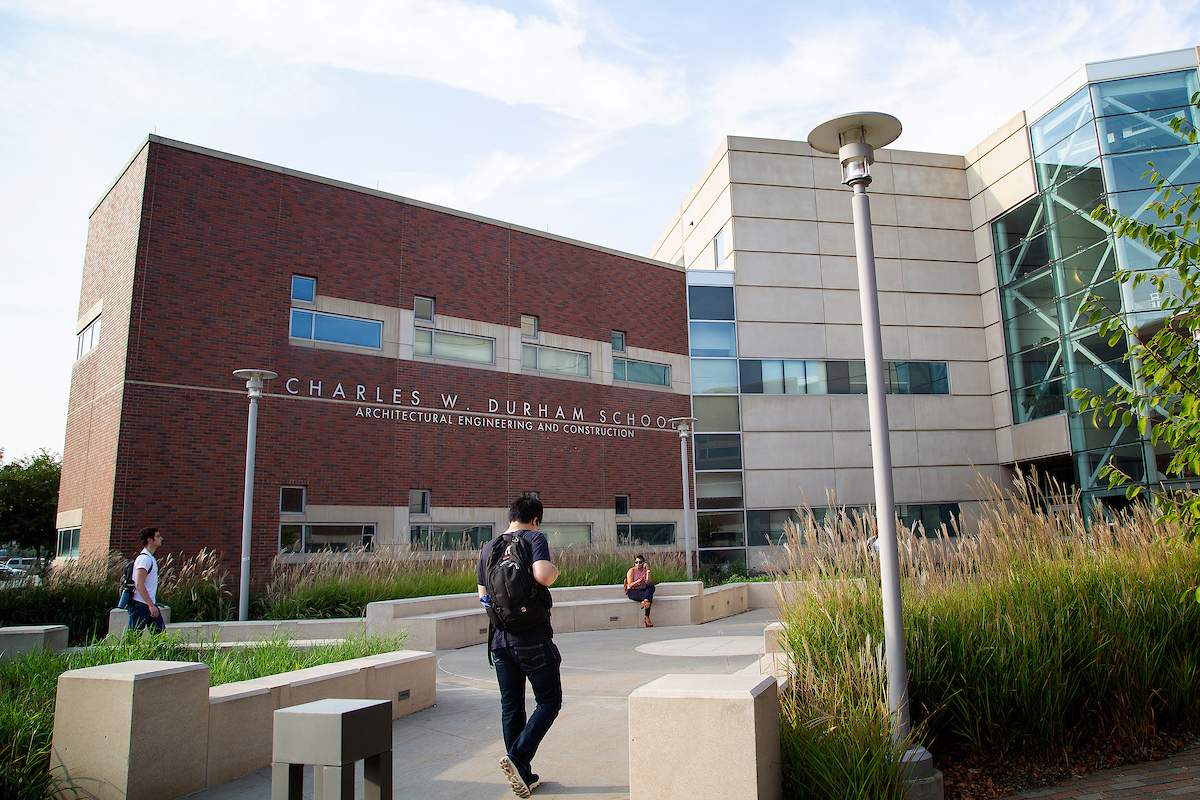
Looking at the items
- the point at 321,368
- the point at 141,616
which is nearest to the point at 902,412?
the point at 321,368

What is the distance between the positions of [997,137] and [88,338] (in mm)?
28062

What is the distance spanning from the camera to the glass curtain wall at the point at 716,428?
982 inches

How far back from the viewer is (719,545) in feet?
81.7

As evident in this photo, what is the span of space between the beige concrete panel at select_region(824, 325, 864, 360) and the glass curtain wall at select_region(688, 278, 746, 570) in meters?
3.41

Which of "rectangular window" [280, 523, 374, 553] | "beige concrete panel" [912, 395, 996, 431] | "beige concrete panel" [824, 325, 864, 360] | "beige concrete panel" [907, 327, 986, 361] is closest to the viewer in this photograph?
"rectangular window" [280, 523, 374, 553]

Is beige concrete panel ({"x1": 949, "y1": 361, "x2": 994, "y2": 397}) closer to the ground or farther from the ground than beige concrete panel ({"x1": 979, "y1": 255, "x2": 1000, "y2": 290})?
closer to the ground

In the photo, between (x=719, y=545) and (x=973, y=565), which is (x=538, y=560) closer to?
(x=973, y=565)

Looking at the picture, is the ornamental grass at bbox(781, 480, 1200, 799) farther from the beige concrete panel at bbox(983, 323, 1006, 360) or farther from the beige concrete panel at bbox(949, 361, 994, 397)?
the beige concrete panel at bbox(983, 323, 1006, 360)

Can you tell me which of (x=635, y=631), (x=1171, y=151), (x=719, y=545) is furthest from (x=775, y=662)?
(x=1171, y=151)

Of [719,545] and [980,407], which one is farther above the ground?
[980,407]

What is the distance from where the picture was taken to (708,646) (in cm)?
1171

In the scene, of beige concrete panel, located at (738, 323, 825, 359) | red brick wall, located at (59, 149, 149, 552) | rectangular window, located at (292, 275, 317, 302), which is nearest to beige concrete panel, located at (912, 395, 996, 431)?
beige concrete panel, located at (738, 323, 825, 359)

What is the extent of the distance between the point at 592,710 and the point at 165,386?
45.0ft

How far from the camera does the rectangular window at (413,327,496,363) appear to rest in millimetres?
20531
